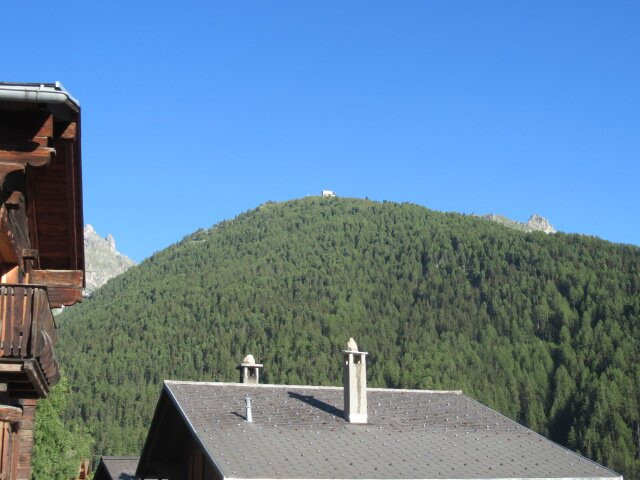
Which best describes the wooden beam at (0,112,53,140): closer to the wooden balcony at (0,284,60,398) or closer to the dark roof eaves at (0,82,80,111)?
the dark roof eaves at (0,82,80,111)

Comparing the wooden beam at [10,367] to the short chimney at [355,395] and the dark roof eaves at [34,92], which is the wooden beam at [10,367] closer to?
the dark roof eaves at [34,92]

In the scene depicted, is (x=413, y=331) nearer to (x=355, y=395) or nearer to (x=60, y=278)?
(x=355, y=395)

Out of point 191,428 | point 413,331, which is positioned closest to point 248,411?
point 191,428

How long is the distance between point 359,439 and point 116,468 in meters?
16.2

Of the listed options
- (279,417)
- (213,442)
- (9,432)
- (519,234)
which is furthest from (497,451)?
(519,234)

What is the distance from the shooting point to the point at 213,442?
22406 mm

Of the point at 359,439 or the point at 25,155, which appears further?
the point at 359,439

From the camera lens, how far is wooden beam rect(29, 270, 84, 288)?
13789mm

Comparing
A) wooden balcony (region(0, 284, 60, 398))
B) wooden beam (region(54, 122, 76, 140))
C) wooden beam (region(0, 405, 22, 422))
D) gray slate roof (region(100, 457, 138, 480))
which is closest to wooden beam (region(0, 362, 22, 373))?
wooden balcony (region(0, 284, 60, 398))

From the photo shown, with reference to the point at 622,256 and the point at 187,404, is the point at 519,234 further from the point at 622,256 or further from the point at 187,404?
the point at 187,404

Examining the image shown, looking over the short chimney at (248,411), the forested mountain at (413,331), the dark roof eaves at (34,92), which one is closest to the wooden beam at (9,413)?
the dark roof eaves at (34,92)

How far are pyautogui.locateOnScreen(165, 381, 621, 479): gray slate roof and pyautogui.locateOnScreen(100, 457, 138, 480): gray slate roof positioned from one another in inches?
440

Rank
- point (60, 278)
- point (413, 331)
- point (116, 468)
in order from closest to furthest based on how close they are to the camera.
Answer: point (60, 278) < point (116, 468) < point (413, 331)

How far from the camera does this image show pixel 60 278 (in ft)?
45.8
